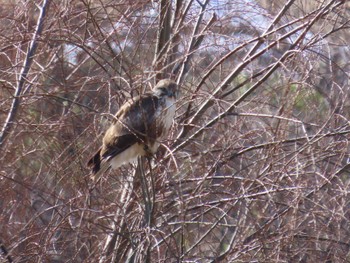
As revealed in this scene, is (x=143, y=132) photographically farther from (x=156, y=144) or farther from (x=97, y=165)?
(x=97, y=165)

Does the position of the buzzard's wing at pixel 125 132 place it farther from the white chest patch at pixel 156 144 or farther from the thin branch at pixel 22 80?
the thin branch at pixel 22 80

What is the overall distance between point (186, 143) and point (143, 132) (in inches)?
18.0

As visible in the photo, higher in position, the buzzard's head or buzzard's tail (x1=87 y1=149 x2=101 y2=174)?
the buzzard's head

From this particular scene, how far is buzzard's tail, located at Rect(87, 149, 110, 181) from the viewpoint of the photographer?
507cm

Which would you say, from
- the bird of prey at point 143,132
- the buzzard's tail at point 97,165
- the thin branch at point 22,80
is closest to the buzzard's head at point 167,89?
the bird of prey at point 143,132

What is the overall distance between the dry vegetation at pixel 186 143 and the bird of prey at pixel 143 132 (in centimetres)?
10

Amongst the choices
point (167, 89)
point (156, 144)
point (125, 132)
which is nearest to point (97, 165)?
point (125, 132)

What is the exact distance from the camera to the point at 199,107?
201 inches

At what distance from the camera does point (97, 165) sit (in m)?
5.09

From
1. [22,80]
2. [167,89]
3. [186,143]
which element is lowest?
[186,143]

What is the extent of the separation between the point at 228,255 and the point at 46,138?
134cm

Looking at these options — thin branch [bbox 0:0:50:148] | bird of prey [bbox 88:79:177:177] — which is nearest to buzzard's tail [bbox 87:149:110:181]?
bird of prey [bbox 88:79:177:177]

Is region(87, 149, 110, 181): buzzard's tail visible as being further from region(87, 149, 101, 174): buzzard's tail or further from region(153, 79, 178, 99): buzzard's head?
region(153, 79, 178, 99): buzzard's head

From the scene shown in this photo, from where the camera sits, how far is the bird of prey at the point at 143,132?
493 centimetres
